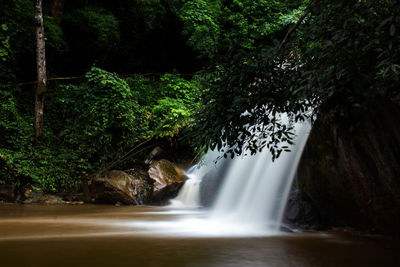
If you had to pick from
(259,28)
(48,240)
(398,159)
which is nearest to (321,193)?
(398,159)

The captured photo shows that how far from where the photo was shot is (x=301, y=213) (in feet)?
17.3

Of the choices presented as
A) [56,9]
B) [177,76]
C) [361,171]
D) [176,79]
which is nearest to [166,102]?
[176,79]

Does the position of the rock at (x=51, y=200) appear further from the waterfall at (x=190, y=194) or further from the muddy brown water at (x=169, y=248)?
the muddy brown water at (x=169, y=248)

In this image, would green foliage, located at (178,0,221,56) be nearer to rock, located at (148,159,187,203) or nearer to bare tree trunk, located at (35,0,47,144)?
rock, located at (148,159,187,203)

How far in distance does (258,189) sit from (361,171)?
8.41 feet

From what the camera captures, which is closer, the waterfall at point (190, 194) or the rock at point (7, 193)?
the rock at point (7, 193)

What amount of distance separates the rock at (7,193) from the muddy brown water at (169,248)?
4103mm

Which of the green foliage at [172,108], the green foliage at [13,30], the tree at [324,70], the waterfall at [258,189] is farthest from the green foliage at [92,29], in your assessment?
the tree at [324,70]

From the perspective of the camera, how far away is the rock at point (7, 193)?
8514 mm

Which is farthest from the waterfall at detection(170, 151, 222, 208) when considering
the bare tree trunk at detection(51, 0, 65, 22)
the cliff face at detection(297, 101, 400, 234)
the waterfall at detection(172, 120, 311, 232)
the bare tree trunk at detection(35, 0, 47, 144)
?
the bare tree trunk at detection(51, 0, 65, 22)

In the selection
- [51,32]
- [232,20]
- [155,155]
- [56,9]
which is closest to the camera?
[155,155]

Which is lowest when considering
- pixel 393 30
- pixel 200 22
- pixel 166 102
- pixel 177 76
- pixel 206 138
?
pixel 206 138

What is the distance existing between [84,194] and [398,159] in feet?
25.8

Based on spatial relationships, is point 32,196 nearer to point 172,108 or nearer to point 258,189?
point 172,108
